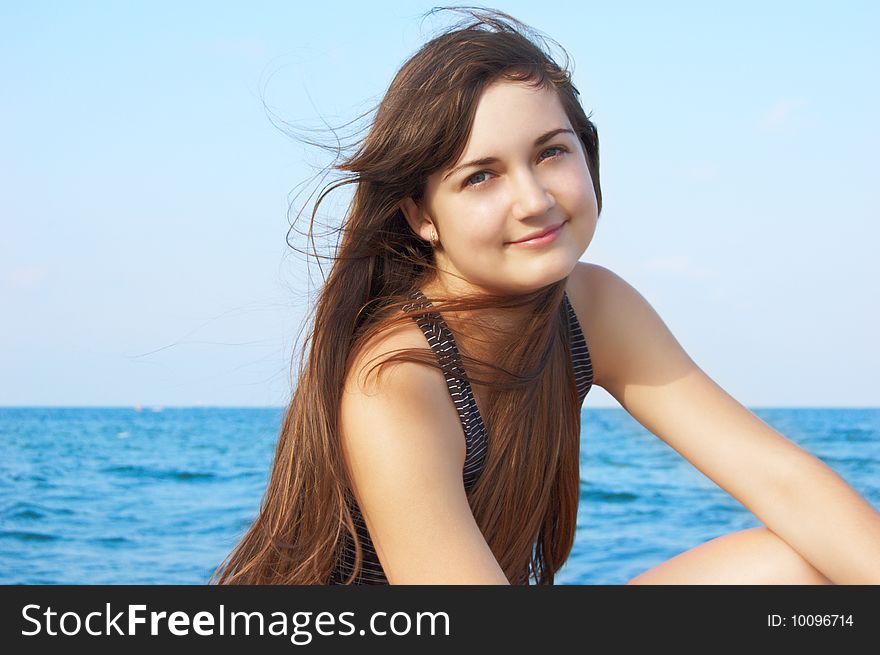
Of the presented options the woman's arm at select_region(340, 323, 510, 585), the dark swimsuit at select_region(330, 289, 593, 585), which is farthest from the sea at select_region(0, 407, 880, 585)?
the woman's arm at select_region(340, 323, 510, 585)

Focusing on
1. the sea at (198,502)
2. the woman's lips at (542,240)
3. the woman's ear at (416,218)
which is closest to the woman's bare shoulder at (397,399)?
the woman's ear at (416,218)

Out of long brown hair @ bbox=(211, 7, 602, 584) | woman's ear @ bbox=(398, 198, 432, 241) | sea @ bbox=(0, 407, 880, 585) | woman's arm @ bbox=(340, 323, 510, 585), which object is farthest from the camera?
sea @ bbox=(0, 407, 880, 585)

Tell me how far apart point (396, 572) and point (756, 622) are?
2.66ft

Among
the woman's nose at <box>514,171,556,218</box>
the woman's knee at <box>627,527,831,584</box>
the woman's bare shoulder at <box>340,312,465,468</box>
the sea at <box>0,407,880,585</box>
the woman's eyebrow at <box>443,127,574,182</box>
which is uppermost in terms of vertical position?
the sea at <box>0,407,880,585</box>

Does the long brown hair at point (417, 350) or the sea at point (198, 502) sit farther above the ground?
the sea at point (198, 502)

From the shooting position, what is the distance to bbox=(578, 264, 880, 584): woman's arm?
2328mm

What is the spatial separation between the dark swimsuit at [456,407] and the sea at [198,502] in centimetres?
44

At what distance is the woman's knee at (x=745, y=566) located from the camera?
2355 millimetres

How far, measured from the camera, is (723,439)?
254cm

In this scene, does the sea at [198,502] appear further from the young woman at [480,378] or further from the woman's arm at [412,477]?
the woman's arm at [412,477]

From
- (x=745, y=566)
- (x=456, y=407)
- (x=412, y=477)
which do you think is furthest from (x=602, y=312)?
(x=412, y=477)

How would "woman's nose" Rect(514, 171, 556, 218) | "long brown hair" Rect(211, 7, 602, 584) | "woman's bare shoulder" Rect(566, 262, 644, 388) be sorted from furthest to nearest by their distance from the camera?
"woman's bare shoulder" Rect(566, 262, 644, 388)
"long brown hair" Rect(211, 7, 602, 584)
"woman's nose" Rect(514, 171, 556, 218)

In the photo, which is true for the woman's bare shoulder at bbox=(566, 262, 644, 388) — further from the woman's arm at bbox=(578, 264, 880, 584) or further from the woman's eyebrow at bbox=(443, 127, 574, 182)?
the woman's eyebrow at bbox=(443, 127, 574, 182)

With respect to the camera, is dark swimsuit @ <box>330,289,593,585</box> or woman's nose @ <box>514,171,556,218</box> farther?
dark swimsuit @ <box>330,289,593,585</box>
